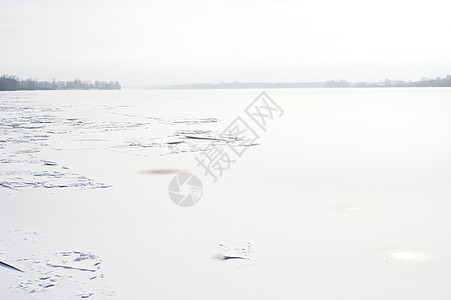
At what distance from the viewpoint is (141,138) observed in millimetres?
11547

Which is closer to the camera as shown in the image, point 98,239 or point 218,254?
Answer: point 218,254

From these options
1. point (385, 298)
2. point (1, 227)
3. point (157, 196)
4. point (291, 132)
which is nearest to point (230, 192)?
point (157, 196)

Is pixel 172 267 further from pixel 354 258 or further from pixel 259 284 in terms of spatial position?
pixel 354 258

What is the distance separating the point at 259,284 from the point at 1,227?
2.71 metres

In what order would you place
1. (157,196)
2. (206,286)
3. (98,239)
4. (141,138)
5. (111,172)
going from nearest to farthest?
1. (206,286)
2. (98,239)
3. (157,196)
4. (111,172)
5. (141,138)

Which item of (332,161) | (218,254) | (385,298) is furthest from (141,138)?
(385,298)

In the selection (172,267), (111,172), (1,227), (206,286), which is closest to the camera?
(206,286)

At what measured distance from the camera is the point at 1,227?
13.6 feet

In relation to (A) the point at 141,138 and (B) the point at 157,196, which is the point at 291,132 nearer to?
(A) the point at 141,138

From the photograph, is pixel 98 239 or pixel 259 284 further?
pixel 98 239

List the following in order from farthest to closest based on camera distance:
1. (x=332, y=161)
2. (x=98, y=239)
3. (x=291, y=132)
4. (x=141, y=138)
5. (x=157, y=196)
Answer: (x=291, y=132) → (x=141, y=138) → (x=332, y=161) → (x=157, y=196) → (x=98, y=239)

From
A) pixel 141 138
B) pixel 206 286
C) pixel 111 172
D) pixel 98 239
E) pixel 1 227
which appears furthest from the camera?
pixel 141 138

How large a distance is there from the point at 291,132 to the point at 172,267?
33.1 ft

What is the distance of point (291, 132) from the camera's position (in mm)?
12953
